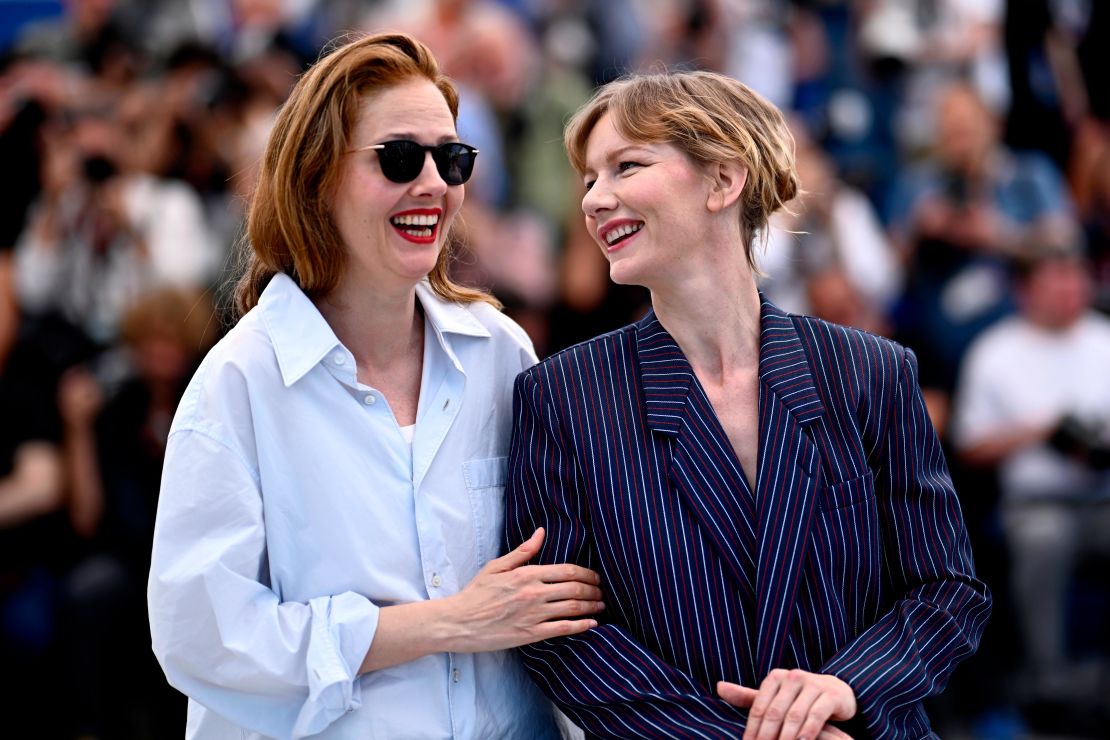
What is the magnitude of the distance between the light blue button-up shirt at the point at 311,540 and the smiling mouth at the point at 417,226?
0.24m

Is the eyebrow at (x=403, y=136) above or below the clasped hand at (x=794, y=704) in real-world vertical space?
above

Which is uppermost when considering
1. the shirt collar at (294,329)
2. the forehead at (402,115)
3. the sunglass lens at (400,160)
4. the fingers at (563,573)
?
the forehead at (402,115)

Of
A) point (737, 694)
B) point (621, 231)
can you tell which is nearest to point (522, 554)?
point (737, 694)

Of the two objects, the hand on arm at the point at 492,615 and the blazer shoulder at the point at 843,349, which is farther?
the blazer shoulder at the point at 843,349

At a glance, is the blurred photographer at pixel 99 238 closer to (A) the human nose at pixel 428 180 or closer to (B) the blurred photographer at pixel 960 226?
(B) the blurred photographer at pixel 960 226

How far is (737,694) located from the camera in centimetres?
275

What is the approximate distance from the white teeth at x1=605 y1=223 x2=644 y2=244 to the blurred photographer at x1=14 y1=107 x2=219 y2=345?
378cm

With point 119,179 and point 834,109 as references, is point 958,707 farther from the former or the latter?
point 119,179

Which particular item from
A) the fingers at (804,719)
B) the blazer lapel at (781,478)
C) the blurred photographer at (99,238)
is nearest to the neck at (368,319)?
the blazer lapel at (781,478)

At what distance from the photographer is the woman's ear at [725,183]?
297 centimetres

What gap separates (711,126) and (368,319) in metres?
0.81

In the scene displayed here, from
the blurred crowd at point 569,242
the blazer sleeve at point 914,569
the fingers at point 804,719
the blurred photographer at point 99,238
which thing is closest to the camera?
the fingers at point 804,719

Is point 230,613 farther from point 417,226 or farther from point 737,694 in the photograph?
point 737,694

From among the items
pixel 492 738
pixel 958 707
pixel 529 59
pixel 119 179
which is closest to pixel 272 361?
pixel 492 738
